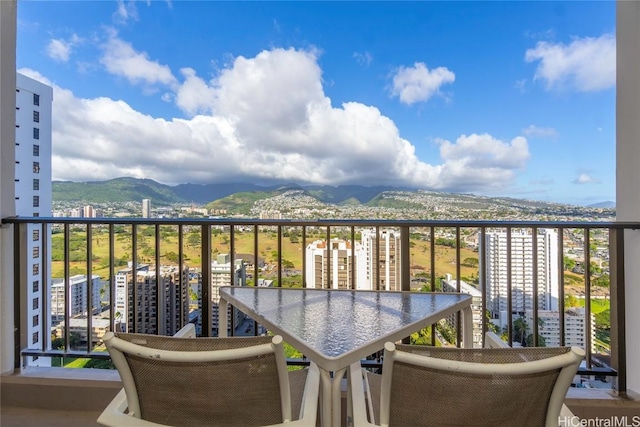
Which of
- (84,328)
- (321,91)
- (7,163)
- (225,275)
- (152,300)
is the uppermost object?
(321,91)

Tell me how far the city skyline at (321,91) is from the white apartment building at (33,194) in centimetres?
69

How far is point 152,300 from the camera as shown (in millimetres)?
2295

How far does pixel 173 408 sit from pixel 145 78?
469 cm

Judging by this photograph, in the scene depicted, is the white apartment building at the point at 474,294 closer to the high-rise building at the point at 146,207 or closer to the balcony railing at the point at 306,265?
the balcony railing at the point at 306,265

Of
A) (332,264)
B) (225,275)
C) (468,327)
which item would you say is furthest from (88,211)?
(468,327)

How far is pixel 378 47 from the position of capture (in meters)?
4.16

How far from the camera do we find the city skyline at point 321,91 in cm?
356

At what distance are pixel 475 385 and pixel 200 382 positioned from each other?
0.66 metres

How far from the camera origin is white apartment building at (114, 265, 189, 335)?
7.35 ft

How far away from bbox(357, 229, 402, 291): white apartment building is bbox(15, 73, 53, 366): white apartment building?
236 cm

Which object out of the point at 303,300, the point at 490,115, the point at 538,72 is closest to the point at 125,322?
the point at 303,300

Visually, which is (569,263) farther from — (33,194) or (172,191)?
(33,194)

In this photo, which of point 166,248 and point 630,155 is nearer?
point 630,155

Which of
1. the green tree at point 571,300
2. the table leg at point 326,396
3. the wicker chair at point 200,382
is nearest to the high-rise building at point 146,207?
the wicker chair at point 200,382
